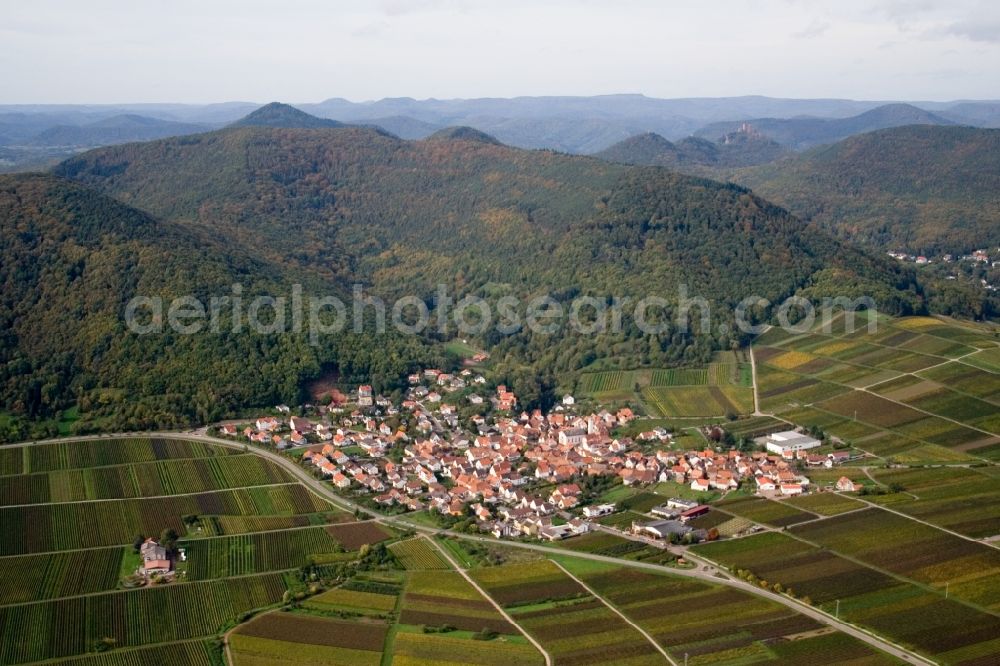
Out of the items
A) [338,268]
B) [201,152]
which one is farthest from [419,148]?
[338,268]

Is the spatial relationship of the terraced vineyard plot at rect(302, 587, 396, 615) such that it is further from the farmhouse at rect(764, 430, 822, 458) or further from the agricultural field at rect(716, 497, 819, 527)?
the farmhouse at rect(764, 430, 822, 458)

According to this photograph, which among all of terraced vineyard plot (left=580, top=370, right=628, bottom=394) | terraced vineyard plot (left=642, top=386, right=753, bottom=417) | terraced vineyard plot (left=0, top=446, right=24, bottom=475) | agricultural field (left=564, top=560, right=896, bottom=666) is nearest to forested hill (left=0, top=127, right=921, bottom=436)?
terraced vineyard plot (left=580, top=370, right=628, bottom=394)

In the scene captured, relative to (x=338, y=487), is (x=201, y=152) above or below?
above

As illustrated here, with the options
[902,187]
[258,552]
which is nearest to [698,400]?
[258,552]

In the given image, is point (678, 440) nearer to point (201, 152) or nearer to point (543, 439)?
point (543, 439)

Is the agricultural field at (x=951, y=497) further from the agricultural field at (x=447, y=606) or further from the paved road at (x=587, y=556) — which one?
the agricultural field at (x=447, y=606)

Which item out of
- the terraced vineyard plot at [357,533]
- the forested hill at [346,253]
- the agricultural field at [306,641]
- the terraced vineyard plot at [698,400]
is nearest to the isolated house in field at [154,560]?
the agricultural field at [306,641]
